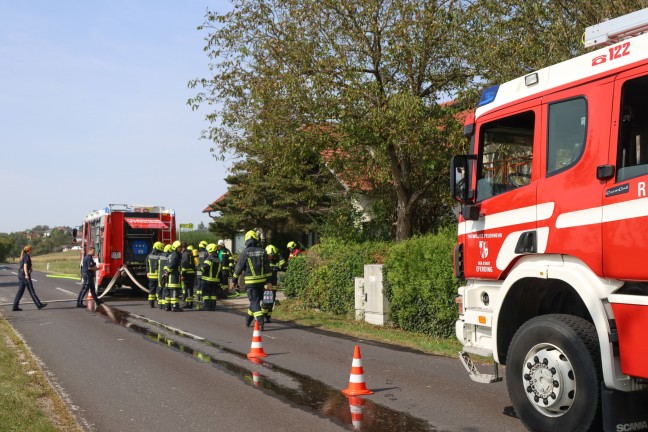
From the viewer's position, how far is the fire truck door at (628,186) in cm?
482

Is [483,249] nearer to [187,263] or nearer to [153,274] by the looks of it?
[187,263]

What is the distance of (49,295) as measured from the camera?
23047 mm

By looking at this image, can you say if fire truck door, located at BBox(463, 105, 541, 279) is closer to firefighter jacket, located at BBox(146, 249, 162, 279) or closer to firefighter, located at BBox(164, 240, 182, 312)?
firefighter, located at BBox(164, 240, 182, 312)

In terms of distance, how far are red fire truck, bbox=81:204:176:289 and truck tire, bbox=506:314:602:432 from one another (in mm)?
16977

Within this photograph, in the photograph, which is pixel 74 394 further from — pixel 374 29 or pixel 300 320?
pixel 374 29

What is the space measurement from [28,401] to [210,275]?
10028 millimetres

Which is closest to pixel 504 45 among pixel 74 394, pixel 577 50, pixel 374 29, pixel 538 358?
pixel 577 50

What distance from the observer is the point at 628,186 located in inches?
195

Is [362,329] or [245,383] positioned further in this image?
[362,329]

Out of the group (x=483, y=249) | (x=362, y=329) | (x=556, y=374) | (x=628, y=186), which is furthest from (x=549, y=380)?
(x=362, y=329)

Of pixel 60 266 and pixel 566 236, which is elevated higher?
pixel 566 236

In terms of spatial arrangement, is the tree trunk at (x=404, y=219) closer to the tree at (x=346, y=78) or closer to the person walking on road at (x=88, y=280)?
the tree at (x=346, y=78)

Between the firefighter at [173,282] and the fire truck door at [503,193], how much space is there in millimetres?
11265

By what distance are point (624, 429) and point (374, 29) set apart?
12215mm
